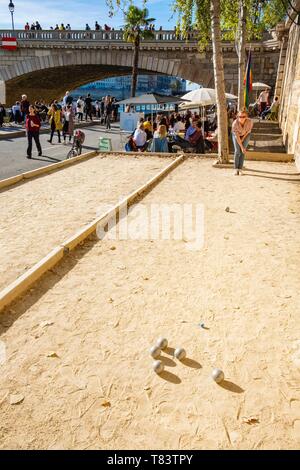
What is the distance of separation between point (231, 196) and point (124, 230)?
→ 3533mm

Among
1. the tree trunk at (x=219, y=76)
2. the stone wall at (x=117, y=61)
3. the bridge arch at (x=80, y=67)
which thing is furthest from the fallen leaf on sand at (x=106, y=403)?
Answer: the bridge arch at (x=80, y=67)

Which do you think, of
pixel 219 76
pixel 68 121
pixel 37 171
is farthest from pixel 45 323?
pixel 68 121

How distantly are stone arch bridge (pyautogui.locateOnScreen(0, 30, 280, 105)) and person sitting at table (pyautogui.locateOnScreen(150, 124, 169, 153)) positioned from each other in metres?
20.0

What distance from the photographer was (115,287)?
5.00 metres

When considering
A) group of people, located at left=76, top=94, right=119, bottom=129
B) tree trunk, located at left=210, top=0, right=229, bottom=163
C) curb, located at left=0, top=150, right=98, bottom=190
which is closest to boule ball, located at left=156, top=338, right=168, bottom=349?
curb, located at left=0, top=150, right=98, bottom=190

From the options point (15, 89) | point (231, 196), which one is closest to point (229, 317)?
point (231, 196)

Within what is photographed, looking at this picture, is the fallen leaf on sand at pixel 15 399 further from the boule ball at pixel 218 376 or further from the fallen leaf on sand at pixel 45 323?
the boule ball at pixel 218 376

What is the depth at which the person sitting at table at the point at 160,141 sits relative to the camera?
620 inches

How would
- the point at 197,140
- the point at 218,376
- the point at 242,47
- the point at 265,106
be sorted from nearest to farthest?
the point at 218,376
the point at 197,140
the point at 242,47
the point at 265,106

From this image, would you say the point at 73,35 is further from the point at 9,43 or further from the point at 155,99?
the point at 155,99

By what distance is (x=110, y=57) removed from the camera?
38.5 meters

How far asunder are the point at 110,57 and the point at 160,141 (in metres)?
26.9

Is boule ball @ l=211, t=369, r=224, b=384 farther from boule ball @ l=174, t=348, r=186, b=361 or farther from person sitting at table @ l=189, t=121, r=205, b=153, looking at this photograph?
person sitting at table @ l=189, t=121, r=205, b=153

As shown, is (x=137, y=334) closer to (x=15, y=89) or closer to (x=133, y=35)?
(x=133, y=35)
